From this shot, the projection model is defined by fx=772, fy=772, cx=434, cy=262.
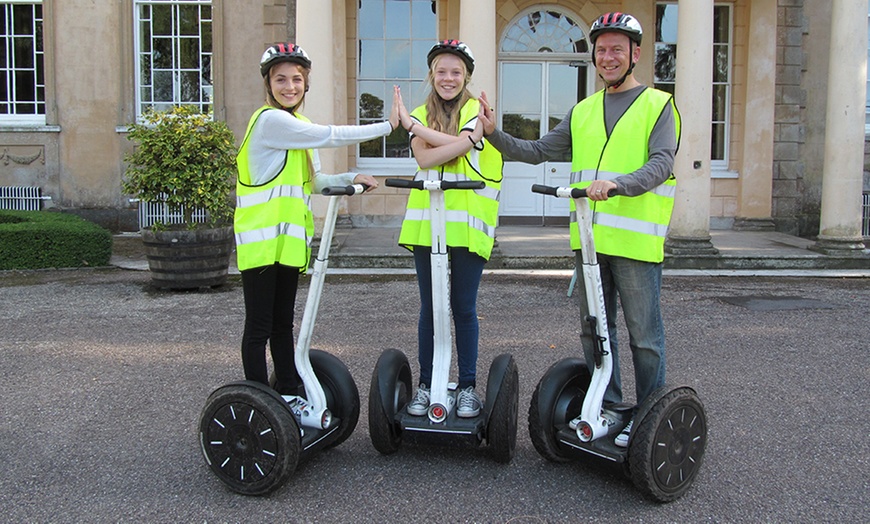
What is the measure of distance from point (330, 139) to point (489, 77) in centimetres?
643

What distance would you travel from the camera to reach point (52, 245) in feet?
30.8

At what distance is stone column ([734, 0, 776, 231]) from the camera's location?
12430mm

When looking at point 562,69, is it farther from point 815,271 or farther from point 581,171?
point 581,171

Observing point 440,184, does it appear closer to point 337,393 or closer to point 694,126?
point 337,393

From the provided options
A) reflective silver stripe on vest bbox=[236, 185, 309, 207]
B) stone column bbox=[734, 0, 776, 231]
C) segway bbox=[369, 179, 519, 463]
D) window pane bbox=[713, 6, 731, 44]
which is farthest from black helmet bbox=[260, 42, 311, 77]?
window pane bbox=[713, 6, 731, 44]

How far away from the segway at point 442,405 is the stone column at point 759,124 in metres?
10.4

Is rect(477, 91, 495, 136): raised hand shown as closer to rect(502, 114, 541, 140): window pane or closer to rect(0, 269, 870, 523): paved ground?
rect(0, 269, 870, 523): paved ground

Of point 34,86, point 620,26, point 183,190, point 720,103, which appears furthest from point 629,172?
point 34,86

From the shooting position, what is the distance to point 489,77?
948 centimetres

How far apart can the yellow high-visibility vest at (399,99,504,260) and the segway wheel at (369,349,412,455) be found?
1.93 ft

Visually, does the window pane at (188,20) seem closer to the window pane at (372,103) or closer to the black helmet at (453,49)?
the window pane at (372,103)

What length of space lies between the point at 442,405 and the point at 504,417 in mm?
281

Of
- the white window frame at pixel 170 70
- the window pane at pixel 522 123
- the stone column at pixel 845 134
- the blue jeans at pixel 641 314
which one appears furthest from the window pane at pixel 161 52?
the blue jeans at pixel 641 314

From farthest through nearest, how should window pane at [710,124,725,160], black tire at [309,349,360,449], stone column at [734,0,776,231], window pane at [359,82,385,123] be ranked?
window pane at [710,124,725,160] < window pane at [359,82,385,123] < stone column at [734,0,776,231] < black tire at [309,349,360,449]
